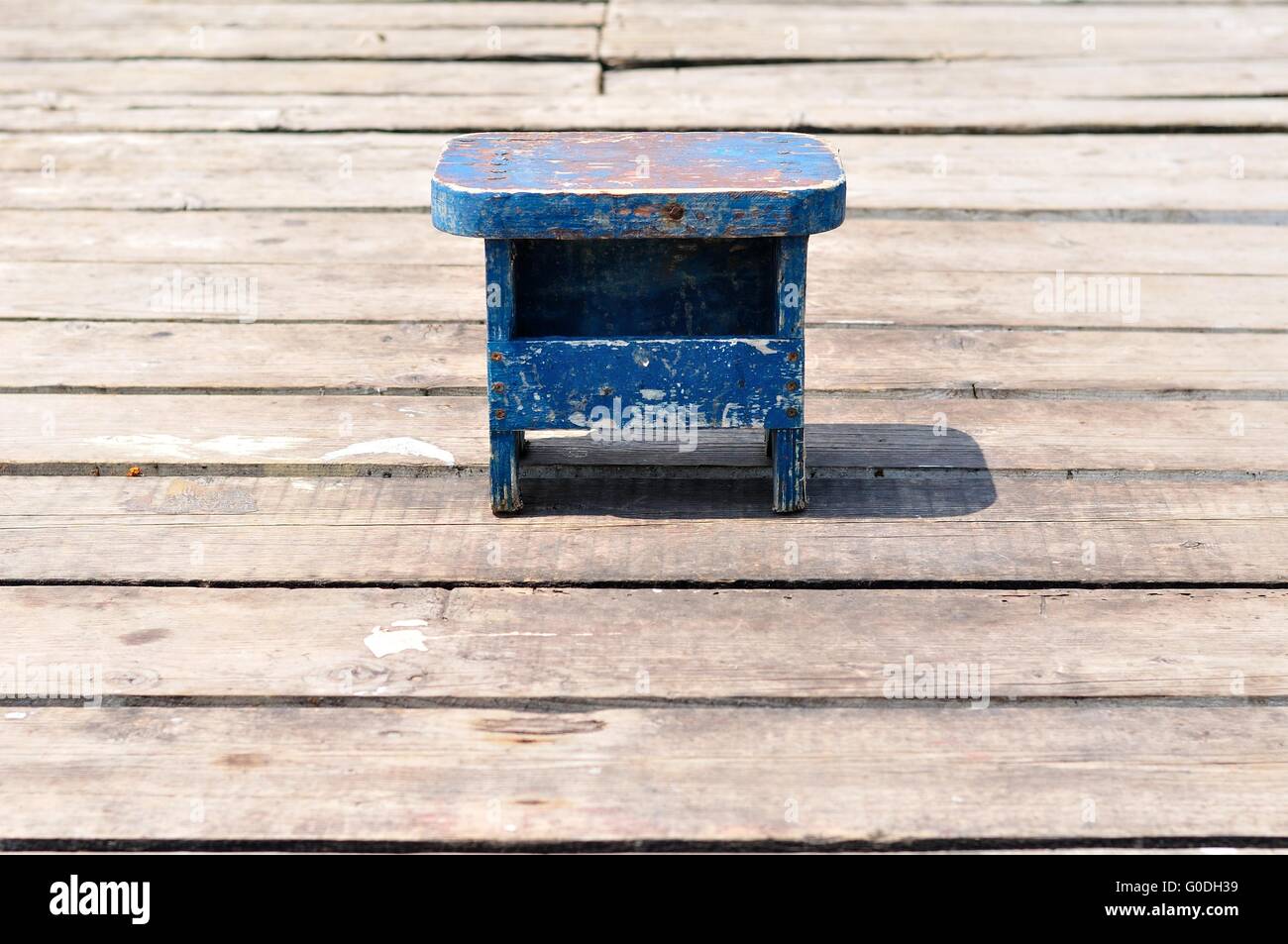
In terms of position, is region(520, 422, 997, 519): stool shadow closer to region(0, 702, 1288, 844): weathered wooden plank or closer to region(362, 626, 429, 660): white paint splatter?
region(362, 626, 429, 660): white paint splatter

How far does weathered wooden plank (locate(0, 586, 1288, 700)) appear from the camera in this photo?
1.75 meters

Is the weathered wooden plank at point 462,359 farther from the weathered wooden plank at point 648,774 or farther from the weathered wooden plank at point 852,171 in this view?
the weathered wooden plank at point 648,774

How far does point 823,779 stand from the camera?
1591mm

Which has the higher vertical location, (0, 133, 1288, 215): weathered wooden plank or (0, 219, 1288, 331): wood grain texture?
(0, 133, 1288, 215): weathered wooden plank

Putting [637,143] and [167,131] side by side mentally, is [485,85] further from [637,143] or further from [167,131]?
[637,143]

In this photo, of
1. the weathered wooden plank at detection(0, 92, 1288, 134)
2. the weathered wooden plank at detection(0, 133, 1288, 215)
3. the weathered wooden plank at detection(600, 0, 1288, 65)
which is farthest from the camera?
the weathered wooden plank at detection(600, 0, 1288, 65)

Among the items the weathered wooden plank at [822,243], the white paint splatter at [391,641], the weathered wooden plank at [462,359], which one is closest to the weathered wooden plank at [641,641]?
the white paint splatter at [391,641]

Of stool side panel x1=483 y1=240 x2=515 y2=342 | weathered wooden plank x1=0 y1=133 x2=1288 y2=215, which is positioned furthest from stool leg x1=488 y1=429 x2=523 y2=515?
weathered wooden plank x1=0 y1=133 x2=1288 y2=215

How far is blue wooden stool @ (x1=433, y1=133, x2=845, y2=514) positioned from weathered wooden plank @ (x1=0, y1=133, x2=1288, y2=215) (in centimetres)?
149

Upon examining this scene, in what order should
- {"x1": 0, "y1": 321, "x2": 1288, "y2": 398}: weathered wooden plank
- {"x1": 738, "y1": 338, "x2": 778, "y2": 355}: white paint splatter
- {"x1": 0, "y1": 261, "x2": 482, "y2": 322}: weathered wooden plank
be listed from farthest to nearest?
{"x1": 0, "y1": 261, "x2": 482, "y2": 322}: weathered wooden plank < {"x1": 0, "y1": 321, "x2": 1288, "y2": 398}: weathered wooden plank < {"x1": 738, "y1": 338, "x2": 778, "y2": 355}: white paint splatter

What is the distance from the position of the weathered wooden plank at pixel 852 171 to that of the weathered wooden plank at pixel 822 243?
0.10 m

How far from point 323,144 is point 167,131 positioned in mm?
437

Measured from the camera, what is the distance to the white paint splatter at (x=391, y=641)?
182 centimetres

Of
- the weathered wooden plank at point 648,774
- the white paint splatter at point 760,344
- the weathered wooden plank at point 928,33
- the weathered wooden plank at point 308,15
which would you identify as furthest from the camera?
A: the weathered wooden plank at point 308,15
